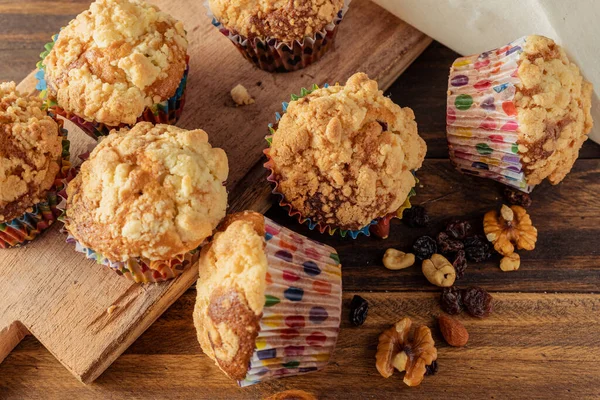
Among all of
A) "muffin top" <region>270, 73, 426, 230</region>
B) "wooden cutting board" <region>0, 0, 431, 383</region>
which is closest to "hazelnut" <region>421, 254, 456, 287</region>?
"muffin top" <region>270, 73, 426, 230</region>

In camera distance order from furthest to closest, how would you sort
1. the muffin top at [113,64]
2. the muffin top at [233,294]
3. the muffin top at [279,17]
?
the muffin top at [279,17] → the muffin top at [113,64] → the muffin top at [233,294]

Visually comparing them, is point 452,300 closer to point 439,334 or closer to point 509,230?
point 439,334

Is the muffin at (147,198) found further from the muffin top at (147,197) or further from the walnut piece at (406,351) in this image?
the walnut piece at (406,351)

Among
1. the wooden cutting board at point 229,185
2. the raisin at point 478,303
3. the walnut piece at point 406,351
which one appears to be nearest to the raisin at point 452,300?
the raisin at point 478,303

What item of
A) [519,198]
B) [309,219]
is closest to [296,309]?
[309,219]

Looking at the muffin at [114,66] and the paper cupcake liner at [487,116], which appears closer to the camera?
the muffin at [114,66]

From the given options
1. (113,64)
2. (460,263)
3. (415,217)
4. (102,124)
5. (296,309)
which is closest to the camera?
(296,309)
